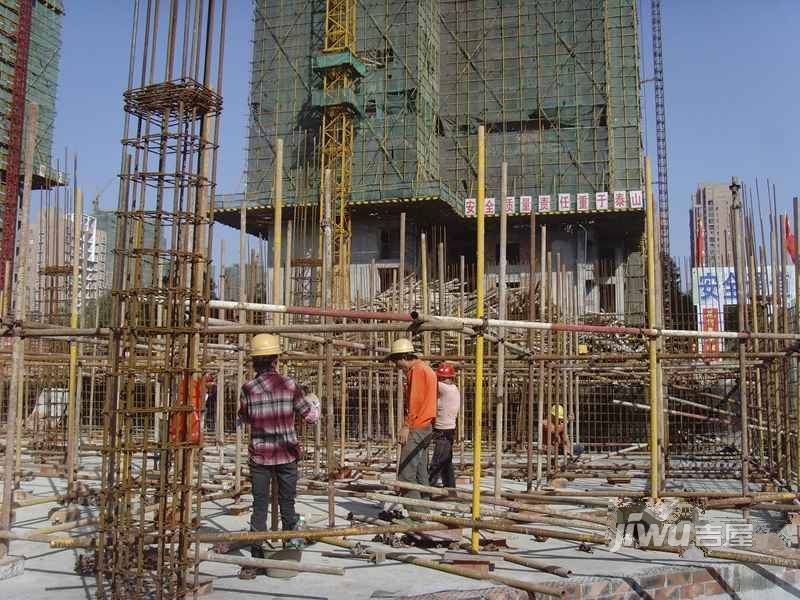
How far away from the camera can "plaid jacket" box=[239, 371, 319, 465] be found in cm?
621

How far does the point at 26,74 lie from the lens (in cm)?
3331

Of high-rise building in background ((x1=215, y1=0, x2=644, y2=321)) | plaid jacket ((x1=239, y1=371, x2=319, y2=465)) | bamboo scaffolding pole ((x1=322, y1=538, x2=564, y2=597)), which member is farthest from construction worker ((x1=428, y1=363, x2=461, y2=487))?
high-rise building in background ((x1=215, y1=0, x2=644, y2=321))

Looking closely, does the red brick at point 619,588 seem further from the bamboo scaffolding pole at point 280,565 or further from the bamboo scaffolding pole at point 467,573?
the bamboo scaffolding pole at point 280,565

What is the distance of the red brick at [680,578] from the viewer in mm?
6066

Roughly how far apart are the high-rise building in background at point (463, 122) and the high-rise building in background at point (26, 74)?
8.02 m

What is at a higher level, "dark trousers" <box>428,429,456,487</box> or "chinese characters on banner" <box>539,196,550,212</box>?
"chinese characters on banner" <box>539,196,550,212</box>

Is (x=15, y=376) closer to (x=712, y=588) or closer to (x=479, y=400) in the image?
(x=479, y=400)

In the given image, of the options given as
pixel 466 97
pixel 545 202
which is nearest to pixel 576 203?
pixel 545 202

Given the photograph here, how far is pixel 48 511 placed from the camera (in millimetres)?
8477

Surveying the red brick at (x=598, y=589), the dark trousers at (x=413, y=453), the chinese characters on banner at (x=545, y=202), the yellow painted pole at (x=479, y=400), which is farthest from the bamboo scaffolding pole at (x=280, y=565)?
the chinese characters on banner at (x=545, y=202)

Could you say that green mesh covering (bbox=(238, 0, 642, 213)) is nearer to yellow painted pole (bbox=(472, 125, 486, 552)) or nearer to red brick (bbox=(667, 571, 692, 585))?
yellow painted pole (bbox=(472, 125, 486, 552))

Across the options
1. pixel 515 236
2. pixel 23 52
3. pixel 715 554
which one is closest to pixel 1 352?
pixel 715 554

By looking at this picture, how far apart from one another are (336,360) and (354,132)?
28.1 meters

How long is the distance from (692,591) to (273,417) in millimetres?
3427
